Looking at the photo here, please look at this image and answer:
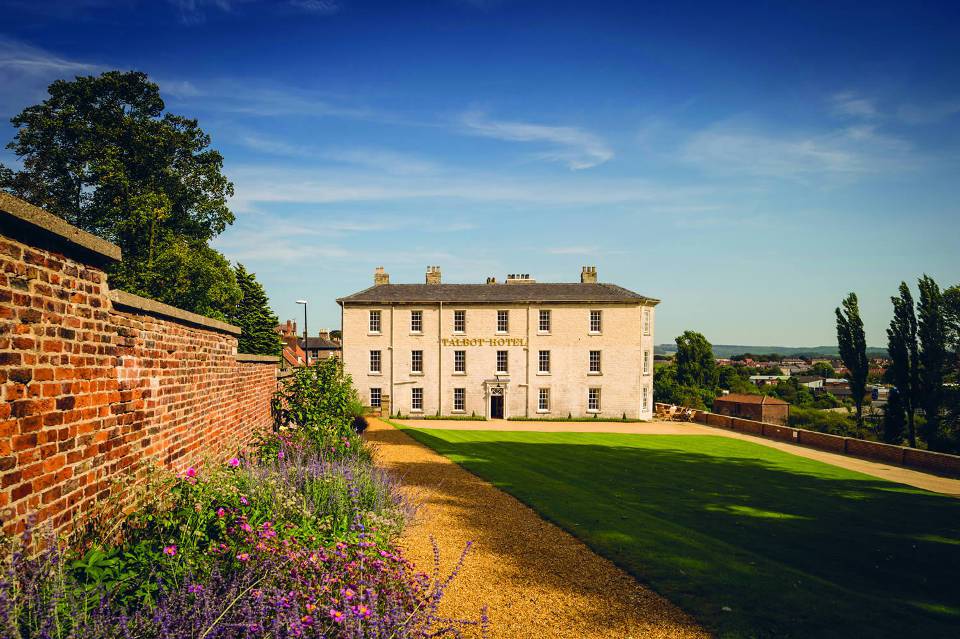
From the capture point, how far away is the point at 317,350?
7088cm

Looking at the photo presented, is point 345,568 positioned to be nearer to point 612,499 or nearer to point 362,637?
point 362,637

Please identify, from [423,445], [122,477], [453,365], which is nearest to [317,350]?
[453,365]

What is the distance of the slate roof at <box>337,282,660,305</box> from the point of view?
38750 millimetres

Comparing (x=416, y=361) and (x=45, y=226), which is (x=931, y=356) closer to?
(x=416, y=361)

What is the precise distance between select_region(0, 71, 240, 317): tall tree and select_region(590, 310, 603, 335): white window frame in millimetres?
24585

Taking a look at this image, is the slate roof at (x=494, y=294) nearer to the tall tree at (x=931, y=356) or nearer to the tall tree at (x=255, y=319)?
the tall tree at (x=255, y=319)

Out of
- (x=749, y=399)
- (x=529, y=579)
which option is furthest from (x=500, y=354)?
(x=749, y=399)

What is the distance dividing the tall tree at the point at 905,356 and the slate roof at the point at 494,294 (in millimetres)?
15655

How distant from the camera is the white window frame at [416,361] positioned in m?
38.8

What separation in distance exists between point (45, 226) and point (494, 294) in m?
36.4

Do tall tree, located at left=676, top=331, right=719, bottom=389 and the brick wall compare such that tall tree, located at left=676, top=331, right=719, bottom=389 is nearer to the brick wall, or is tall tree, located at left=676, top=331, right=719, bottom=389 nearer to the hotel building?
the hotel building

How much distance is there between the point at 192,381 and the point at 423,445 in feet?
41.1

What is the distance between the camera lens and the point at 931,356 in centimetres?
3425

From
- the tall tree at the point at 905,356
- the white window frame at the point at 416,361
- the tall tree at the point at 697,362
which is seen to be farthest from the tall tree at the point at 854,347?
the white window frame at the point at 416,361
